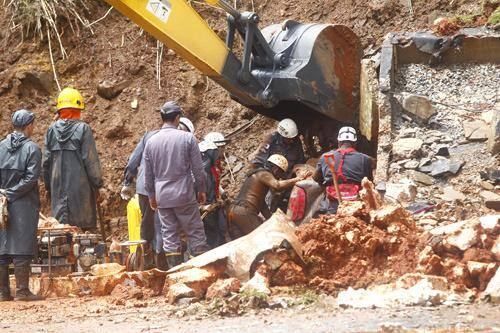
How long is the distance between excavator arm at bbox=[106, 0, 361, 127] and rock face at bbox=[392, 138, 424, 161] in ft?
4.07

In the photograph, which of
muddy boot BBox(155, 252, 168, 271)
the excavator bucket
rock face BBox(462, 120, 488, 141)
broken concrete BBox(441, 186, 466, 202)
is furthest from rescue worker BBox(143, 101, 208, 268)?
rock face BBox(462, 120, 488, 141)

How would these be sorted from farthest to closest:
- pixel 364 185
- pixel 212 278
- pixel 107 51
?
pixel 107 51
pixel 364 185
pixel 212 278

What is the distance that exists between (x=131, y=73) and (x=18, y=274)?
669 centimetres

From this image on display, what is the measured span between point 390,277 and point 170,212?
2.41 meters

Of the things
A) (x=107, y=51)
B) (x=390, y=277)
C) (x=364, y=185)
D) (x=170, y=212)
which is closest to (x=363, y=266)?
(x=390, y=277)

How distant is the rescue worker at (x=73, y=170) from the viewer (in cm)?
1081

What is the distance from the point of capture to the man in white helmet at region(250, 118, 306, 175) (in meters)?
12.5

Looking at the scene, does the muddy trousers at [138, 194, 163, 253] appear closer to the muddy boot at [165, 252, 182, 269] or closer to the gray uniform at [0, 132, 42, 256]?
the muddy boot at [165, 252, 182, 269]

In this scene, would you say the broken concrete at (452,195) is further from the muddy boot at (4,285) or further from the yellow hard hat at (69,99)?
the muddy boot at (4,285)

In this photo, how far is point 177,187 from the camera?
30.7 ft

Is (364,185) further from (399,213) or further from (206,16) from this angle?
(206,16)

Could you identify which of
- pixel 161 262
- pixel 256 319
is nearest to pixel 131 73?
pixel 161 262

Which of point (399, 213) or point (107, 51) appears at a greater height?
point (107, 51)

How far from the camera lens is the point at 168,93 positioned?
15438 millimetres
